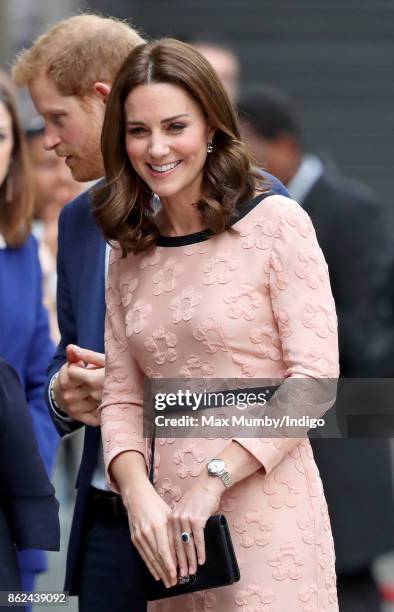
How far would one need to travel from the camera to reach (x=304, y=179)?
18.7 ft

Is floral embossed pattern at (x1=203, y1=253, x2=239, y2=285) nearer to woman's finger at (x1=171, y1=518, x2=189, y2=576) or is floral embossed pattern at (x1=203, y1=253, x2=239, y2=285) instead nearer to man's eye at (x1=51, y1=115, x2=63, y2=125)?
woman's finger at (x1=171, y1=518, x2=189, y2=576)

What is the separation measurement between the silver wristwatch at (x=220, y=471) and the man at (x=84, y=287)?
0.64 metres

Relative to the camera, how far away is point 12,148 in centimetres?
482

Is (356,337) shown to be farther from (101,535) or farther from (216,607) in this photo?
(216,607)

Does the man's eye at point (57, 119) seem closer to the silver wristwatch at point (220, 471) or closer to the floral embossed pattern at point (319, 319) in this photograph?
the floral embossed pattern at point (319, 319)

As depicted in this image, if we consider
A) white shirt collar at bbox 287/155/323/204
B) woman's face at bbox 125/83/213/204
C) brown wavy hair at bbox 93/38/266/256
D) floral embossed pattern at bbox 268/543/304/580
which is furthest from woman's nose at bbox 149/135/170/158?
white shirt collar at bbox 287/155/323/204

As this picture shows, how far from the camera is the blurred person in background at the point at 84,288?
3738 mm

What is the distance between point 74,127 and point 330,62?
27.3ft

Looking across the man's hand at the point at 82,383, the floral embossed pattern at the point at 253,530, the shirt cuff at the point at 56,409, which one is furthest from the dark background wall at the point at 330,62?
the floral embossed pattern at the point at 253,530

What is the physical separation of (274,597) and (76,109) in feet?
4.80

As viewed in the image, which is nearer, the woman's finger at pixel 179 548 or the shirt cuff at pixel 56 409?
the woman's finger at pixel 179 548

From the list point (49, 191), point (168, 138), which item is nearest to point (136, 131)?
point (168, 138)

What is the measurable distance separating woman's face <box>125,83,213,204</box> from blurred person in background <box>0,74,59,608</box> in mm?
1417

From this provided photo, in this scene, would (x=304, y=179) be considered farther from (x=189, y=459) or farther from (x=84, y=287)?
(x=189, y=459)
